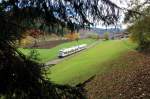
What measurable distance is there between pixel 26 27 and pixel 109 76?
19.6 metres

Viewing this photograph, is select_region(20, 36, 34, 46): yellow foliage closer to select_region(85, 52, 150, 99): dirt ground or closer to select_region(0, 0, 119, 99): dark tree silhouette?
select_region(0, 0, 119, 99): dark tree silhouette

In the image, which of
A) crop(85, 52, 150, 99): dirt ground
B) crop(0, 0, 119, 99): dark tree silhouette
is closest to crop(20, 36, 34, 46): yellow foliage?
crop(0, 0, 119, 99): dark tree silhouette

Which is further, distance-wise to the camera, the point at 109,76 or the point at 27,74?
the point at 109,76

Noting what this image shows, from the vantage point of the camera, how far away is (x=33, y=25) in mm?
7062

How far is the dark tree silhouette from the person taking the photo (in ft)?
21.9

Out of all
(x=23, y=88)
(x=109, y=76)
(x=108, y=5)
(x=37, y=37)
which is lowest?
(x=109, y=76)

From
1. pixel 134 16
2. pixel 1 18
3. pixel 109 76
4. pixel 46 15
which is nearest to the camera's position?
pixel 1 18

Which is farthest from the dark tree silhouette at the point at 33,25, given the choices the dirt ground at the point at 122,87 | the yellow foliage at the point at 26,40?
the dirt ground at the point at 122,87

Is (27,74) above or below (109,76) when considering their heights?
above

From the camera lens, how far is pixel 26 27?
7.05 m

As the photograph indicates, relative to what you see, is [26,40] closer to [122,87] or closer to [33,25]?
[33,25]

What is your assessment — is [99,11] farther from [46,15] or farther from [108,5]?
[46,15]

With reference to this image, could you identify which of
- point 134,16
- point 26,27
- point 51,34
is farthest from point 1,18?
point 134,16

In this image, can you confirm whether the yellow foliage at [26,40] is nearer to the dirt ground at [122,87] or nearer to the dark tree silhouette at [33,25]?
the dark tree silhouette at [33,25]
